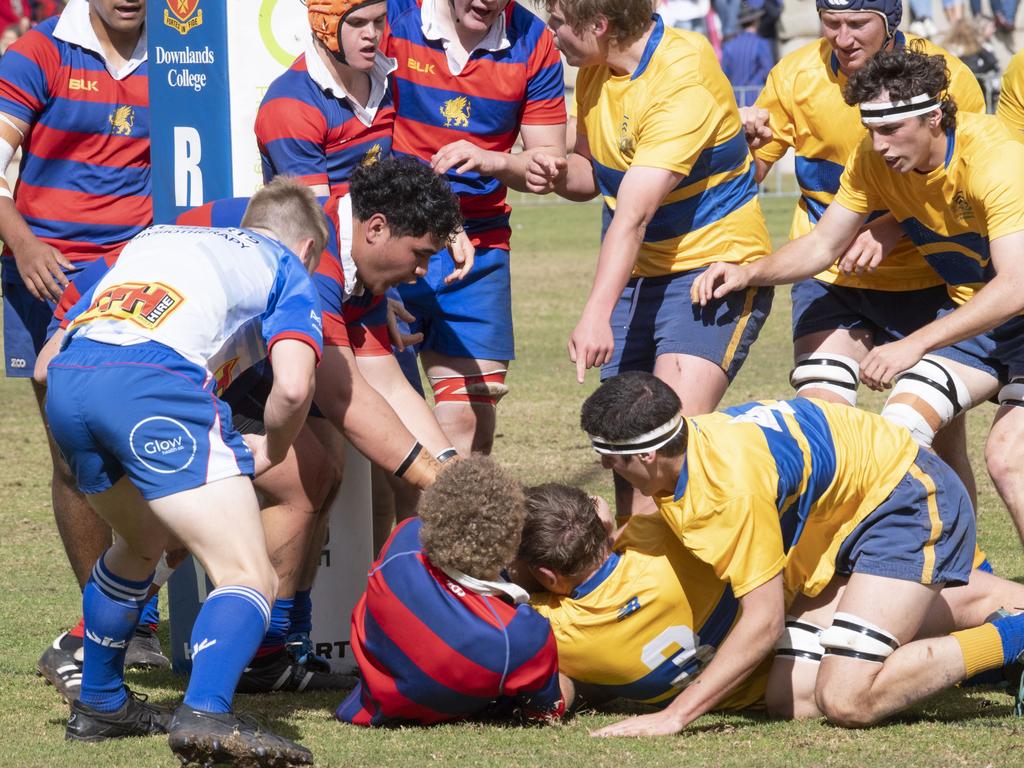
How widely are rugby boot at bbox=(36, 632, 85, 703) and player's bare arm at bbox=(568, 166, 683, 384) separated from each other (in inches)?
76.2

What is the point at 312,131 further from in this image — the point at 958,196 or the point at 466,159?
the point at 958,196

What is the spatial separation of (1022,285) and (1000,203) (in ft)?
0.94

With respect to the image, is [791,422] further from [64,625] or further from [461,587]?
[64,625]

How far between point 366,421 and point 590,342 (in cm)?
81

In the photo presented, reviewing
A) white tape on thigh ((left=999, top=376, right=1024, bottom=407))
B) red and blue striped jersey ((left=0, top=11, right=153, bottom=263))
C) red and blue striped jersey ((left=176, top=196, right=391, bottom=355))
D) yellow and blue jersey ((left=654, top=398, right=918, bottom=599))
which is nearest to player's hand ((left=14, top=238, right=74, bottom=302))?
red and blue striped jersey ((left=0, top=11, right=153, bottom=263))

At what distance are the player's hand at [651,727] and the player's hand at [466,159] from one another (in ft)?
7.05

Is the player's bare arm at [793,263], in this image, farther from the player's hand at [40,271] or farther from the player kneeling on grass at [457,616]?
the player's hand at [40,271]

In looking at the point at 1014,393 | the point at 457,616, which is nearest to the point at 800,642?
the point at 457,616

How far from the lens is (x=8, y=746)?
174 inches

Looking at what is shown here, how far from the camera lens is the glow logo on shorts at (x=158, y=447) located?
13.2 feet

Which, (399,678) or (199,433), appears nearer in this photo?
(199,433)

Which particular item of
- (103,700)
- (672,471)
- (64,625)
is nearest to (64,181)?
(64,625)

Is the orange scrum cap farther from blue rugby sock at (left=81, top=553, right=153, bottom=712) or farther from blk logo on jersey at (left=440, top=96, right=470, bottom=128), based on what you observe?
blue rugby sock at (left=81, top=553, right=153, bottom=712)

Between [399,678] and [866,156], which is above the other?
[866,156]
